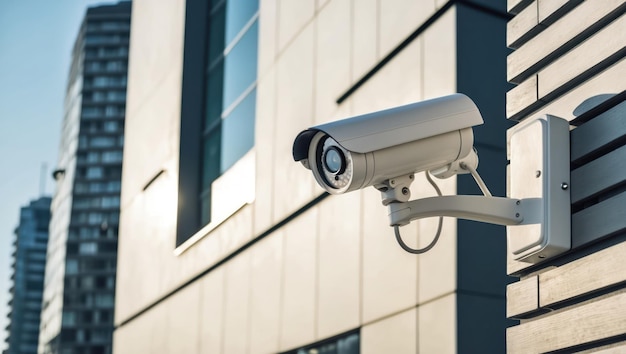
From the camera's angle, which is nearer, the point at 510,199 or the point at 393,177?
Answer: the point at 393,177

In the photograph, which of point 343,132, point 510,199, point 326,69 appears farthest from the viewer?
point 326,69

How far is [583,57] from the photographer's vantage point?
407 centimetres

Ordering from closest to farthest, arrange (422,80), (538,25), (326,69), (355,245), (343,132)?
(343,132) → (538,25) → (422,80) → (355,245) → (326,69)

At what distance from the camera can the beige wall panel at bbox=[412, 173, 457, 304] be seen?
7.91 m

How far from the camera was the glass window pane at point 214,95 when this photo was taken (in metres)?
15.3

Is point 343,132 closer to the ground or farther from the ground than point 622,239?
farther from the ground

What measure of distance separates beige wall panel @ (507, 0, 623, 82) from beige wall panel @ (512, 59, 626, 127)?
210mm

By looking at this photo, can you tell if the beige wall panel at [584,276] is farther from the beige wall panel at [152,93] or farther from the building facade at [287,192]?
the beige wall panel at [152,93]

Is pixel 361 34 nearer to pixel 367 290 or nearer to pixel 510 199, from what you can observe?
pixel 367 290

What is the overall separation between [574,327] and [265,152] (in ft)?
27.3

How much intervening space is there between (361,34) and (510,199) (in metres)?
6.05

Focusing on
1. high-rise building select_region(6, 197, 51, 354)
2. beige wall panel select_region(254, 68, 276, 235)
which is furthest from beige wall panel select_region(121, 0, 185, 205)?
high-rise building select_region(6, 197, 51, 354)

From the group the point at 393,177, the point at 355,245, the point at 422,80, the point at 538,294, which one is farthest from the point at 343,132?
the point at 355,245

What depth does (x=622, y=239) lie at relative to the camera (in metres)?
3.75
